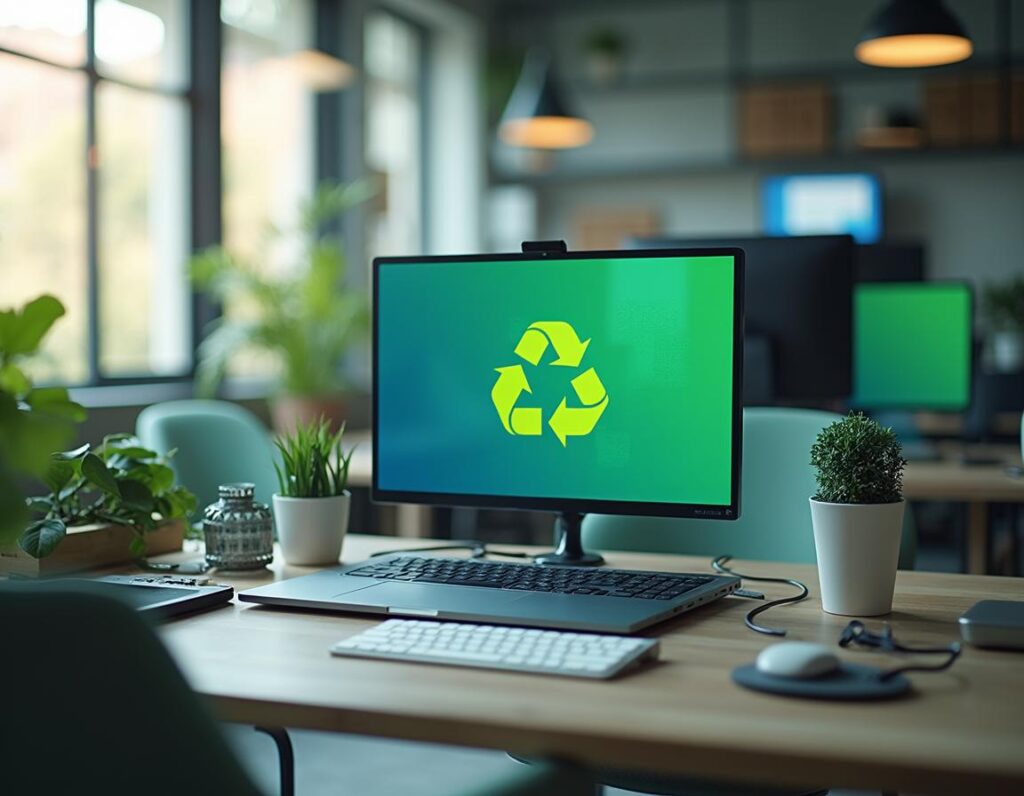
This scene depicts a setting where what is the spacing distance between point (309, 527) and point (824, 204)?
5696 mm

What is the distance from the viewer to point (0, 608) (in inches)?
29.0

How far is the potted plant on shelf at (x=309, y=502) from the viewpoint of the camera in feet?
5.50

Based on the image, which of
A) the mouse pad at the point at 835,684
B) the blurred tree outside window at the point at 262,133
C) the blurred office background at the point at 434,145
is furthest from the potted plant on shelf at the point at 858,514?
the blurred tree outside window at the point at 262,133

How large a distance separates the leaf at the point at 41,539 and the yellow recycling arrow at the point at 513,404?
23.1 inches

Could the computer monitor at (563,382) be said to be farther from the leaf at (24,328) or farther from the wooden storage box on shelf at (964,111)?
the wooden storage box on shelf at (964,111)

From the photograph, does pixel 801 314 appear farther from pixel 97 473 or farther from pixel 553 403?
pixel 97 473

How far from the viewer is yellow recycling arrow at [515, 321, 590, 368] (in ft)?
5.29

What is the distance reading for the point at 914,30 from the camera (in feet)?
13.1

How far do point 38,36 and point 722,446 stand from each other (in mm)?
3402

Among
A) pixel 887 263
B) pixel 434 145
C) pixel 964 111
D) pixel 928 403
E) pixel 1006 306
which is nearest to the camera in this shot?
pixel 928 403

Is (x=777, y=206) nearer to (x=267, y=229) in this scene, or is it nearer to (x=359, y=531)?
(x=267, y=229)

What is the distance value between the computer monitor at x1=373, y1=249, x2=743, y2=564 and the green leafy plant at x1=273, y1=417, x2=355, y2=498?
0.06 m

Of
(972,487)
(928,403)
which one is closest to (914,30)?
(928,403)

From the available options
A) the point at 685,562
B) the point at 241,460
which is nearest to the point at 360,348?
the point at 241,460
